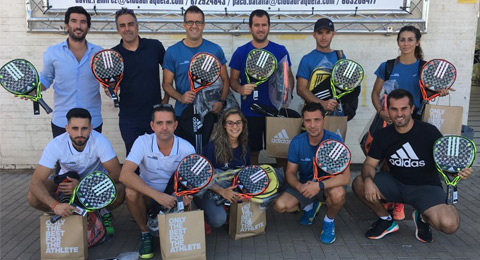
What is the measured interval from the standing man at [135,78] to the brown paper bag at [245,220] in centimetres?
144

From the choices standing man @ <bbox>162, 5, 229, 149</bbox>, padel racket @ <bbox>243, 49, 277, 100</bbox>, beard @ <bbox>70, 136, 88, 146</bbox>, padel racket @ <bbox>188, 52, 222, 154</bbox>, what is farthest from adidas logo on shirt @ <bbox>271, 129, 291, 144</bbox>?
beard @ <bbox>70, 136, 88, 146</bbox>

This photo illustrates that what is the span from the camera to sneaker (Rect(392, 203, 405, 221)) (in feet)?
15.1

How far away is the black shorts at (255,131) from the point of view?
15.8ft

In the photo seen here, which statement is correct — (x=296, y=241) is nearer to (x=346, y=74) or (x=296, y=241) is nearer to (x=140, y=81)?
(x=346, y=74)

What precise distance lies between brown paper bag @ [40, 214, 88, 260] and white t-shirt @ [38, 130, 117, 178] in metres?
0.64

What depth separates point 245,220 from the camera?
4051 mm

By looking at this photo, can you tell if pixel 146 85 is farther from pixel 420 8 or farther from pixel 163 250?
pixel 420 8

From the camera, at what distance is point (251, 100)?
4762mm

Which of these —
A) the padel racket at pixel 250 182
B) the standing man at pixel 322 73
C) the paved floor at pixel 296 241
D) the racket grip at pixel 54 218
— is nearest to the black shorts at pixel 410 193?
the paved floor at pixel 296 241

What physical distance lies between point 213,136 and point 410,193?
2155mm

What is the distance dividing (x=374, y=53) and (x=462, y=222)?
2833 mm

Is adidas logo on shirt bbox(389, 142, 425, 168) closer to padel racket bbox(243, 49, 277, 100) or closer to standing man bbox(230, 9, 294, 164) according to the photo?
standing man bbox(230, 9, 294, 164)

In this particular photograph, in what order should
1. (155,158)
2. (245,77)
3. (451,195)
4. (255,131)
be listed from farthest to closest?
(255,131), (245,77), (155,158), (451,195)

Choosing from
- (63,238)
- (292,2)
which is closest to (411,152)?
(292,2)
